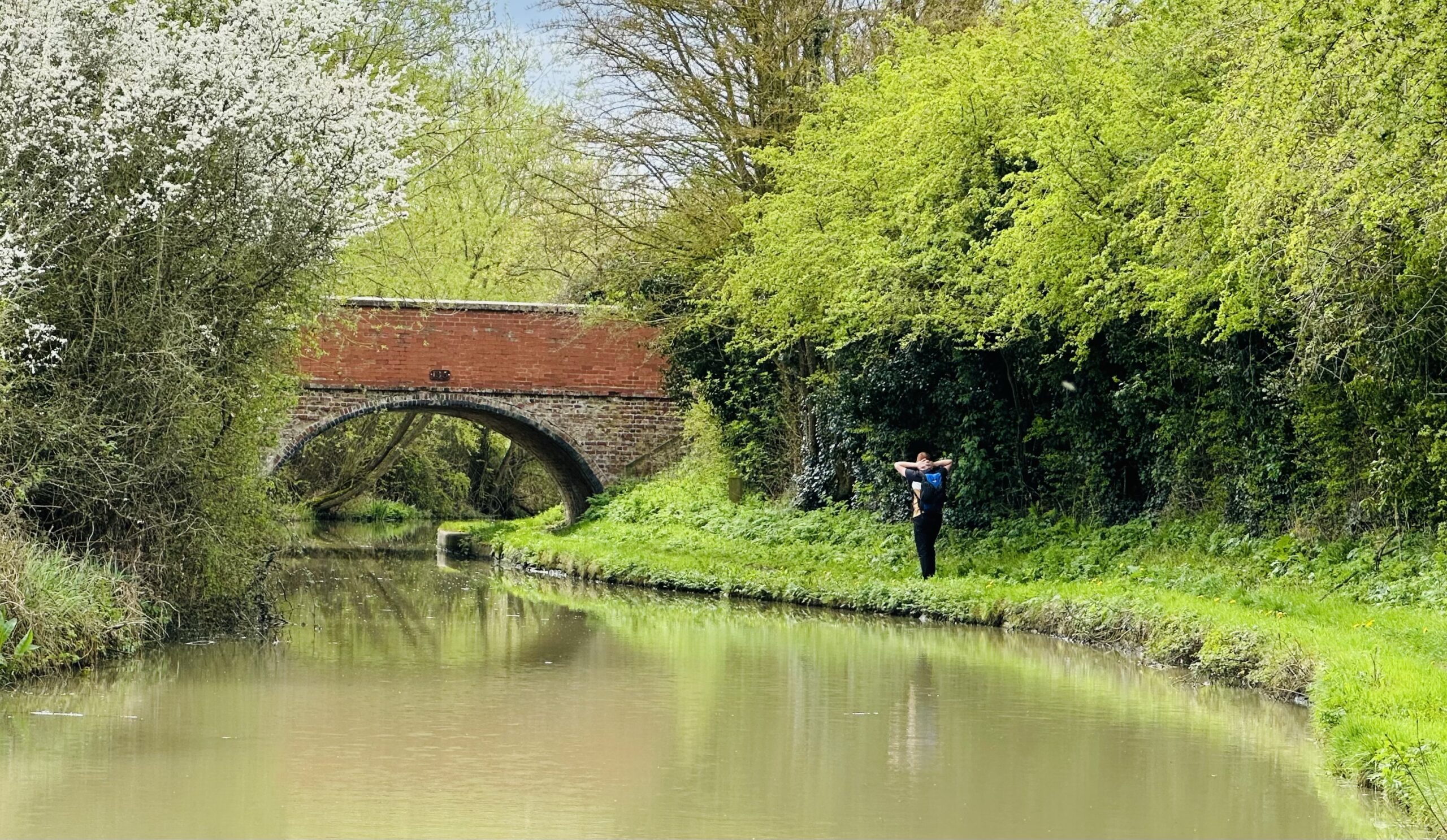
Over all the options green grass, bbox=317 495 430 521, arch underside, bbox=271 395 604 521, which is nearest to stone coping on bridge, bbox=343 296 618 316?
arch underside, bbox=271 395 604 521

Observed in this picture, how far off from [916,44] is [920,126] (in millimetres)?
1835

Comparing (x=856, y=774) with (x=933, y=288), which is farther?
(x=933, y=288)

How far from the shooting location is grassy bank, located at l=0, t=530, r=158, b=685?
434 inches

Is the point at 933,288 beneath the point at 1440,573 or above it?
above

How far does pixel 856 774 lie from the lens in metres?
8.60

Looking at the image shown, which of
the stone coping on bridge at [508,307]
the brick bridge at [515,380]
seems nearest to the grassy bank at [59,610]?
the stone coping on bridge at [508,307]

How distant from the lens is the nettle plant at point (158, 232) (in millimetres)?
12523

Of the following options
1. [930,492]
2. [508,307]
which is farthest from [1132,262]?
[508,307]

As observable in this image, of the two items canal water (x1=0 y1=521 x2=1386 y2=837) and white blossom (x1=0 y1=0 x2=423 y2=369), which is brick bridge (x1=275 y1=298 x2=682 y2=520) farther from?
white blossom (x1=0 y1=0 x2=423 y2=369)

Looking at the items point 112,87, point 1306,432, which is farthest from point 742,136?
point 112,87

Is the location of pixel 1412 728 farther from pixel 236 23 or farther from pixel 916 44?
pixel 916 44

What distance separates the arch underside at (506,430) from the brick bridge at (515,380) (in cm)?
3

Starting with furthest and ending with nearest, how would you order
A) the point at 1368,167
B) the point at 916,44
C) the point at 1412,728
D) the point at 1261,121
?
the point at 916,44, the point at 1261,121, the point at 1368,167, the point at 1412,728

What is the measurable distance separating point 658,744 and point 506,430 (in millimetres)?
22277
